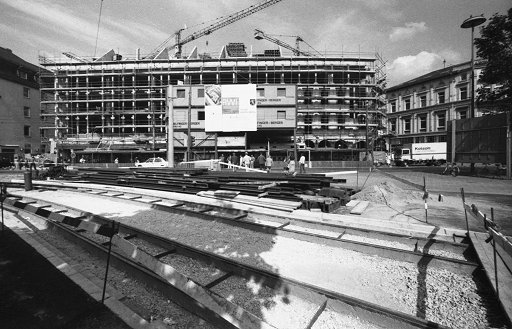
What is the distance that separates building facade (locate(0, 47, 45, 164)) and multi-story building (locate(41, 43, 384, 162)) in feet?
6.19

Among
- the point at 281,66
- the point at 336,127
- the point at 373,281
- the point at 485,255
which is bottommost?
the point at 373,281

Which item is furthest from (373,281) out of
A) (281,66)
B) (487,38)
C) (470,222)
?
(281,66)

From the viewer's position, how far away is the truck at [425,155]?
42.4m

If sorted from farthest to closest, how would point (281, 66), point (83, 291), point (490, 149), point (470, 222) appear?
point (281, 66) < point (490, 149) < point (470, 222) < point (83, 291)

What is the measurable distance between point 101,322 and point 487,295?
466cm

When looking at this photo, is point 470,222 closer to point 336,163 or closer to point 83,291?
point 83,291

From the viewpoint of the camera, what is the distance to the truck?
1668 inches

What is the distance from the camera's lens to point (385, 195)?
1020 cm

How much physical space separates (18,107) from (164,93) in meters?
25.4

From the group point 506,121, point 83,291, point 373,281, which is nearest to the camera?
point 83,291

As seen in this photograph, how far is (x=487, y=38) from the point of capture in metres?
17.4

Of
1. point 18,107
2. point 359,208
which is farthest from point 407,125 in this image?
point 18,107

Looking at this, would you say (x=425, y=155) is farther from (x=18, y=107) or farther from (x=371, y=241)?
(x=18, y=107)

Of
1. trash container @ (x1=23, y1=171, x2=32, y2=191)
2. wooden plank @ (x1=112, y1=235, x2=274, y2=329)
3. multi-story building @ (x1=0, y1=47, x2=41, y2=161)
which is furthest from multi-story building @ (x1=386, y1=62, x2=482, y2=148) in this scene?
multi-story building @ (x1=0, y1=47, x2=41, y2=161)
